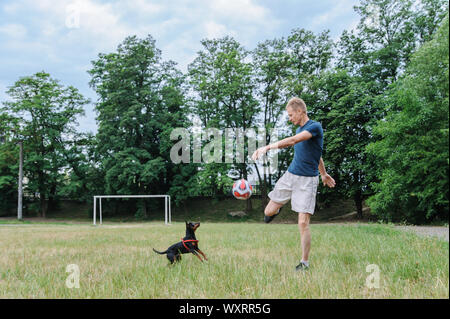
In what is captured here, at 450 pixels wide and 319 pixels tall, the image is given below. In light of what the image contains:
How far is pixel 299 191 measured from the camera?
3.11 meters

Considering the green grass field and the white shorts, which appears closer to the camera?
the green grass field

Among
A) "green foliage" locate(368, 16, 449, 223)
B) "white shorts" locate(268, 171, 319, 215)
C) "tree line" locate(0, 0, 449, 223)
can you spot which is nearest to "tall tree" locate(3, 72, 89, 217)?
"tree line" locate(0, 0, 449, 223)

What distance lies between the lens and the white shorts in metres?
3.05

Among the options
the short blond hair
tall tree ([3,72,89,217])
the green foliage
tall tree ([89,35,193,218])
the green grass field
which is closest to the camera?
the green foliage

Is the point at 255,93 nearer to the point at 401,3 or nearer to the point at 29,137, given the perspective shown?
the point at 401,3

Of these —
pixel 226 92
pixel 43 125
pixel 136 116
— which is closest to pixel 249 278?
pixel 226 92

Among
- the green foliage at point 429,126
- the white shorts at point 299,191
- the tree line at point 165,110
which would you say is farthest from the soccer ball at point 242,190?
the tree line at point 165,110

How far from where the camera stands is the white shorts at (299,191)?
3051 millimetres

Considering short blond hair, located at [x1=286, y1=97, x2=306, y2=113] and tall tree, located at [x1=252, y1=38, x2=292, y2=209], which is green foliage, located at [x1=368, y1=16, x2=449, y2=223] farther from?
tall tree, located at [x1=252, y1=38, x2=292, y2=209]

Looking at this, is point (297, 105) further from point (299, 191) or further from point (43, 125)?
point (43, 125)

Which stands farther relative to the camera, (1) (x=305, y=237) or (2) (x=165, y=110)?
(2) (x=165, y=110)

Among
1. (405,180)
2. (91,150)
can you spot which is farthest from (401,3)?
(91,150)

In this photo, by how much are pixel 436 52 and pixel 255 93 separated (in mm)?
21646

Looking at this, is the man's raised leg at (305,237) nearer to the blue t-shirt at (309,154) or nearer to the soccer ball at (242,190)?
the blue t-shirt at (309,154)
